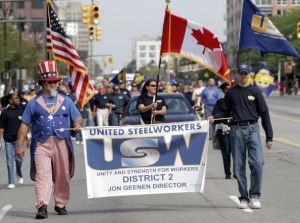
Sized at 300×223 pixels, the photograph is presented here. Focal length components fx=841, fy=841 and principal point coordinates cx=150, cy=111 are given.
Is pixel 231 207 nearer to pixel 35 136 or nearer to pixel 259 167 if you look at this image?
pixel 259 167

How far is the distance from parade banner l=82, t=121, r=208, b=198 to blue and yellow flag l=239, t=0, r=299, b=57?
203cm

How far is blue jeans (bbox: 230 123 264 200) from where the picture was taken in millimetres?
10602

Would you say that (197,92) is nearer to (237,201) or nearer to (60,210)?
(237,201)

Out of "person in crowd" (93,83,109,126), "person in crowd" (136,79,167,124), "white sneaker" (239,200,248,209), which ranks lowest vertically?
"person in crowd" (93,83,109,126)

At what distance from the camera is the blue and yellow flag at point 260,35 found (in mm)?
12070

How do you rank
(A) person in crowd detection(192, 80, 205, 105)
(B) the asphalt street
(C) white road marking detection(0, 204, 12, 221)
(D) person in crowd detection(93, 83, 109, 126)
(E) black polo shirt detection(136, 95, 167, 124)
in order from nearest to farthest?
1. (B) the asphalt street
2. (C) white road marking detection(0, 204, 12, 221)
3. (E) black polo shirt detection(136, 95, 167, 124)
4. (A) person in crowd detection(192, 80, 205, 105)
5. (D) person in crowd detection(93, 83, 109, 126)

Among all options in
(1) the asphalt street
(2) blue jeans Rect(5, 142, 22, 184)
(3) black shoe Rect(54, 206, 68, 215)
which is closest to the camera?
(1) the asphalt street

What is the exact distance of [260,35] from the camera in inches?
482

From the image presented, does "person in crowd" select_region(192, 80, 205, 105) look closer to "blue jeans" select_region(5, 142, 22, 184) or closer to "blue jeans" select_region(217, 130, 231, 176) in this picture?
"blue jeans" select_region(217, 130, 231, 176)

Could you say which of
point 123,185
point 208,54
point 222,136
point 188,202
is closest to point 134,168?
point 123,185

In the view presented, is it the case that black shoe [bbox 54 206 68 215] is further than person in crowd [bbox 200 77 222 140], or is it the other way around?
person in crowd [bbox 200 77 222 140]

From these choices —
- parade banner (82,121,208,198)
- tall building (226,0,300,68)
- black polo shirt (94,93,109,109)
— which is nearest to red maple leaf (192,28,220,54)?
parade banner (82,121,208,198)

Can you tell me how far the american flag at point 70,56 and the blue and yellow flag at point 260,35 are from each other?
319cm

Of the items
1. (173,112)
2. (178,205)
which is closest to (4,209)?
(178,205)
